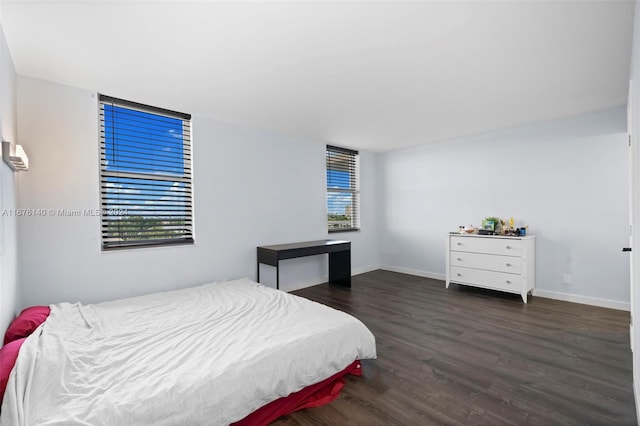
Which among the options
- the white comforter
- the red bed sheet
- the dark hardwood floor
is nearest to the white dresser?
the dark hardwood floor

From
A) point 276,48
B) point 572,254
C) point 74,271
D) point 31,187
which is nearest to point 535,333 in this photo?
point 572,254

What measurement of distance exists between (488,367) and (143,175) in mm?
3662

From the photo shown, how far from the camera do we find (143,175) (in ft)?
10.3

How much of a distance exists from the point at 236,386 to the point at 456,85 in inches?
118

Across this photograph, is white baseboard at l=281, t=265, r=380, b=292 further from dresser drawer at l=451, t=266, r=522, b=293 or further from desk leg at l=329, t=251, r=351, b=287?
dresser drawer at l=451, t=266, r=522, b=293

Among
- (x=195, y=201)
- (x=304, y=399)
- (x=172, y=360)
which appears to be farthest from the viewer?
(x=195, y=201)

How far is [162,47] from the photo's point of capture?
209cm

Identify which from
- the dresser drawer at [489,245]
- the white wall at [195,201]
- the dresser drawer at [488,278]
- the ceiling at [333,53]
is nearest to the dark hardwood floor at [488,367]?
the dresser drawer at [488,278]

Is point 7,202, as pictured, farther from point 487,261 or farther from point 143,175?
point 487,261

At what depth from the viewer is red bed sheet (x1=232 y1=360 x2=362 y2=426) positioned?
1667 mm

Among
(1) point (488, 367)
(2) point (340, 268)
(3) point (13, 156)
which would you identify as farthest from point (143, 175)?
(1) point (488, 367)

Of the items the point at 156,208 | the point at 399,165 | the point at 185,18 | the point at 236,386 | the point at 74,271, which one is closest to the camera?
the point at 236,386

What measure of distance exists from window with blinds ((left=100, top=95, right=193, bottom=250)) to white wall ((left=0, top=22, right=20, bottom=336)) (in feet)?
2.24

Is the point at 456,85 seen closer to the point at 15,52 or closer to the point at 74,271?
the point at 15,52
